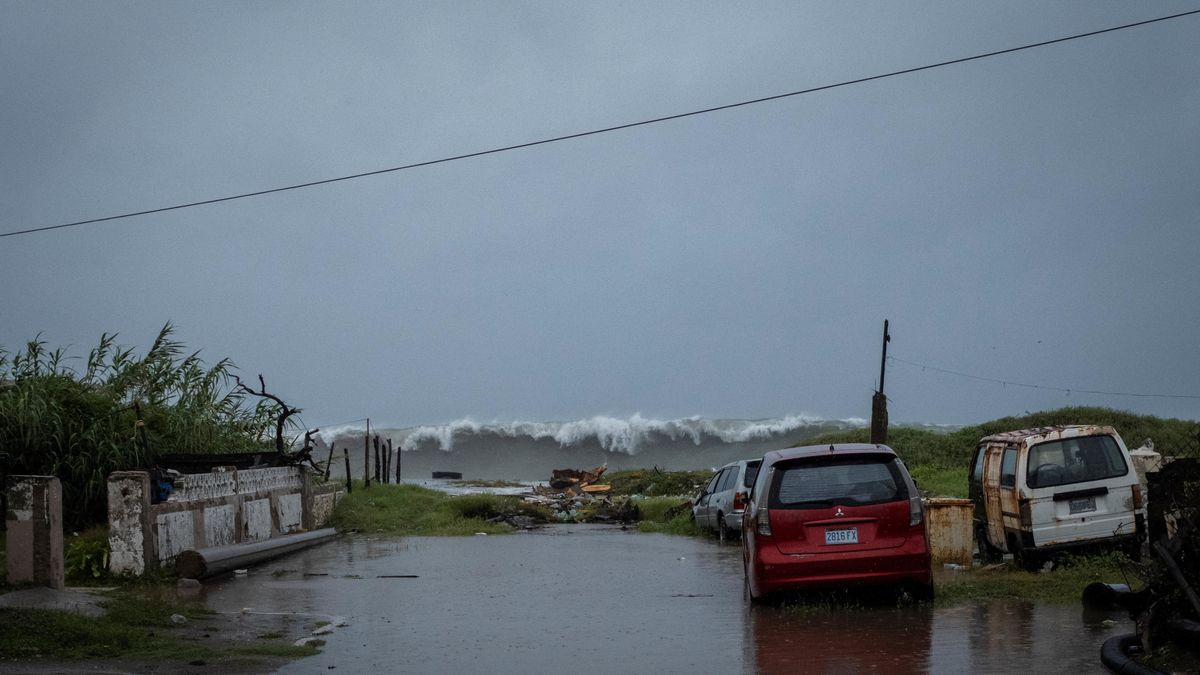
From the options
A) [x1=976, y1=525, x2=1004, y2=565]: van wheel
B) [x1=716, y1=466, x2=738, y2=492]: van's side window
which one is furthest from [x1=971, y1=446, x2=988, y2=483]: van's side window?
[x1=716, y1=466, x2=738, y2=492]: van's side window

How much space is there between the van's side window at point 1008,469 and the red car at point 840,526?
336cm

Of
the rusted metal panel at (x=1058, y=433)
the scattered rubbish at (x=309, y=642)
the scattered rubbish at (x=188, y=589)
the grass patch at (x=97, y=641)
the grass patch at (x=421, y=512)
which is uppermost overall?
the rusted metal panel at (x=1058, y=433)

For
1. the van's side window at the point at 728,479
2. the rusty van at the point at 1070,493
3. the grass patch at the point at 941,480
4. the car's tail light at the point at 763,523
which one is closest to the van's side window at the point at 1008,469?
the rusty van at the point at 1070,493

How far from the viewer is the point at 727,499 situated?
23203 millimetres

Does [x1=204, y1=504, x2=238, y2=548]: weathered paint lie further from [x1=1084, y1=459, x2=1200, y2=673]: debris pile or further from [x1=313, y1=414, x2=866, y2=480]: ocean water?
[x1=313, y1=414, x2=866, y2=480]: ocean water

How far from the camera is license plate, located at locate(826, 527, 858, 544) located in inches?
458

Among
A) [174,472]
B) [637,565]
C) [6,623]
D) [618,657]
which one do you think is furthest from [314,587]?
[618,657]

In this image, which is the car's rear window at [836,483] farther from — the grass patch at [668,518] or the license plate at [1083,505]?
the grass patch at [668,518]

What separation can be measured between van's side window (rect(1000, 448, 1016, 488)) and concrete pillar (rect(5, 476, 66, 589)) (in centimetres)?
1139

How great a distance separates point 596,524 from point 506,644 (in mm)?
20320

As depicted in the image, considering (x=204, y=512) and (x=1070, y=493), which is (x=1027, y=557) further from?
(x=204, y=512)

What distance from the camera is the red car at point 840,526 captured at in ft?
38.0

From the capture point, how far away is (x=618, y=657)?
9633mm

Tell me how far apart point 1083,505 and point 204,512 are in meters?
13.3
